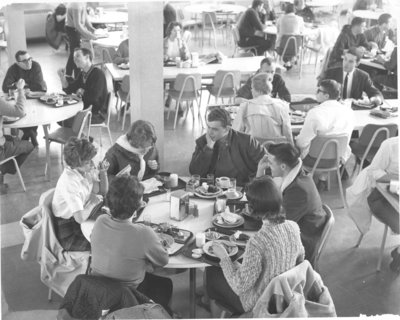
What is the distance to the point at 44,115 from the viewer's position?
255 inches

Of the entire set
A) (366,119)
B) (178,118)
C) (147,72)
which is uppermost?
(147,72)

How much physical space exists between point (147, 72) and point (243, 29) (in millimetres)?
5570

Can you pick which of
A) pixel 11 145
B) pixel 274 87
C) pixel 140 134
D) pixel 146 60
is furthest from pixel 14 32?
pixel 140 134

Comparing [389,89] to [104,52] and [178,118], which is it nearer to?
[178,118]

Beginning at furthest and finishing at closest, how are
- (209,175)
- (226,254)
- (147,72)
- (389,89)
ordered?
(389,89) < (147,72) < (209,175) < (226,254)

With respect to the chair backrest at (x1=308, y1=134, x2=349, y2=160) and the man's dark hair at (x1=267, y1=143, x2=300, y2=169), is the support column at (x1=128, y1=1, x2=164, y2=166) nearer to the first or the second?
the chair backrest at (x1=308, y1=134, x2=349, y2=160)

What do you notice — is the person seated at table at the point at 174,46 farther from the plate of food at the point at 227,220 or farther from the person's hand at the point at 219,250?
the person's hand at the point at 219,250

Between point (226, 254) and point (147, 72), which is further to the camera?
point (147, 72)

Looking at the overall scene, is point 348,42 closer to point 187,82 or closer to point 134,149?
point 187,82

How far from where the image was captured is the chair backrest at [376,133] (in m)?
6.00

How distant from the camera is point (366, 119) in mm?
6461

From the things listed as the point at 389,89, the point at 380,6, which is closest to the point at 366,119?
the point at 389,89

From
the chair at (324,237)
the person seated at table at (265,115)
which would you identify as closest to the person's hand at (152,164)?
the person seated at table at (265,115)

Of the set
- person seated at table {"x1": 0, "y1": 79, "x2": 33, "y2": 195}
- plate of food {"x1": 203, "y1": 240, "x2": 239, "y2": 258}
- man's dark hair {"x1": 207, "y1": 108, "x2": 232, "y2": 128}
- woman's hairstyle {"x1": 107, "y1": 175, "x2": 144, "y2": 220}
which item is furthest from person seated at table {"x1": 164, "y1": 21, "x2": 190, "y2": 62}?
woman's hairstyle {"x1": 107, "y1": 175, "x2": 144, "y2": 220}
